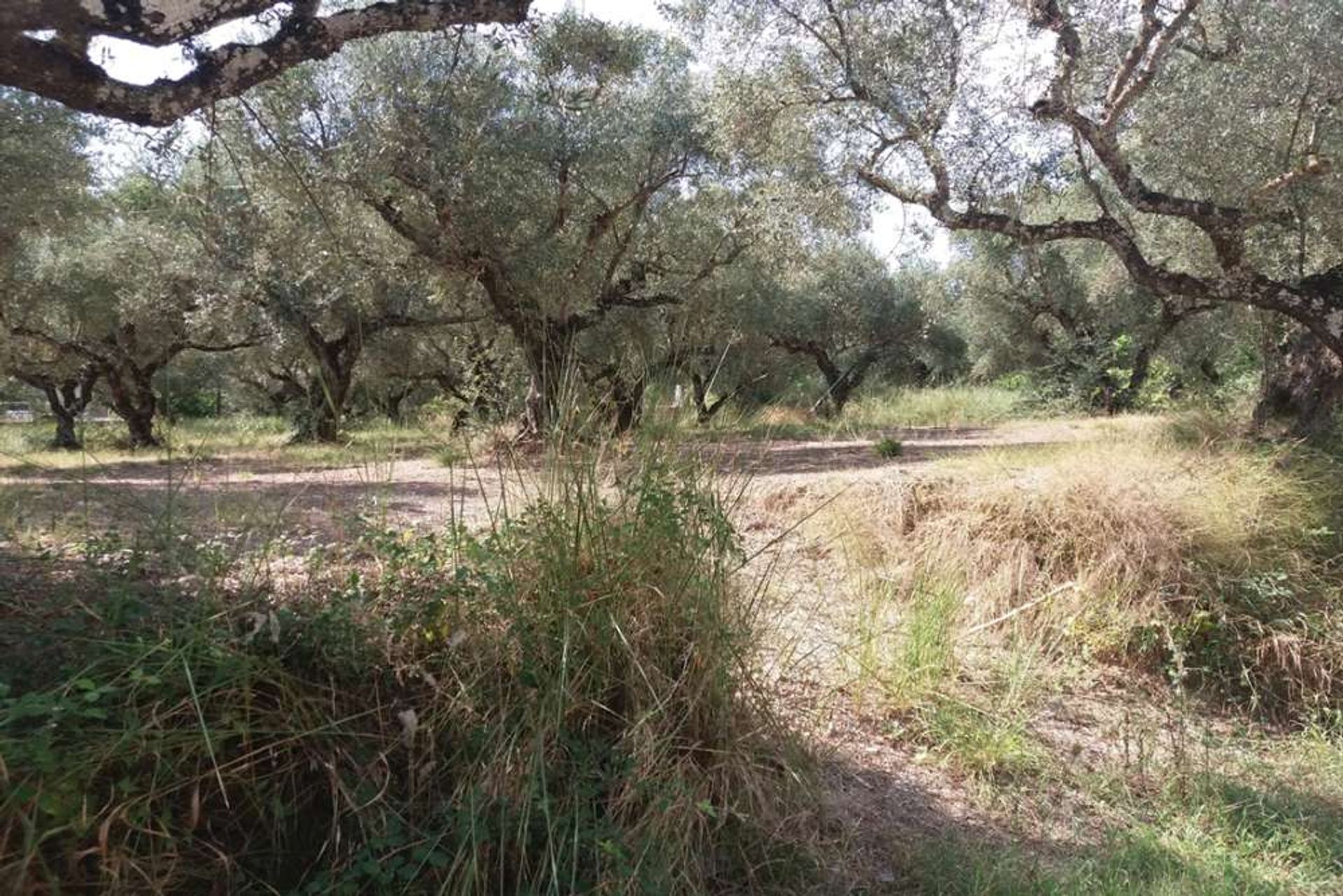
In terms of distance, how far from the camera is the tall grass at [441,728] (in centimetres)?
197

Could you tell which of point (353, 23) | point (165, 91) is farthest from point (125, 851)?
point (353, 23)

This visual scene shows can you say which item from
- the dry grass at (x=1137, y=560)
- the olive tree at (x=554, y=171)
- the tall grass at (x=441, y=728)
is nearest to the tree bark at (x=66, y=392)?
the olive tree at (x=554, y=171)

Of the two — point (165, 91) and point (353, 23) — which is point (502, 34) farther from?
point (165, 91)

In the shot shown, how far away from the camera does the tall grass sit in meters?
1.97

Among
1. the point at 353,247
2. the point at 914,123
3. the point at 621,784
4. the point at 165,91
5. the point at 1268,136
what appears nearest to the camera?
the point at 621,784

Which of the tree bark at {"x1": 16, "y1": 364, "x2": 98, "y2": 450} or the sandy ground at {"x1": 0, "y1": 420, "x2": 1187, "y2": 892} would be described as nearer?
the sandy ground at {"x1": 0, "y1": 420, "x2": 1187, "y2": 892}

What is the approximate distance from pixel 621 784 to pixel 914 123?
812cm

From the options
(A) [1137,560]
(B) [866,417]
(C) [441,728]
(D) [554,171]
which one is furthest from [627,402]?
(D) [554,171]

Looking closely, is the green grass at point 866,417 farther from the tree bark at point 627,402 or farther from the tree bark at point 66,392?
the tree bark at point 66,392

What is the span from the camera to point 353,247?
36.5 ft

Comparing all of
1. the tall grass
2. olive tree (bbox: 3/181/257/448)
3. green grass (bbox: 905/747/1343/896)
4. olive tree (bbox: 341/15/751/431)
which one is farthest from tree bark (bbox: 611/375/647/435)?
olive tree (bbox: 3/181/257/448)

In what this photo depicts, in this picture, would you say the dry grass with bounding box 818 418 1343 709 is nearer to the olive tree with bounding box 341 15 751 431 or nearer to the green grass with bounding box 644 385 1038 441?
the green grass with bounding box 644 385 1038 441

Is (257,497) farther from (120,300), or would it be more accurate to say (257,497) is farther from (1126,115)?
(120,300)

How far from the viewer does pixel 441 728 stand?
2.47 m
